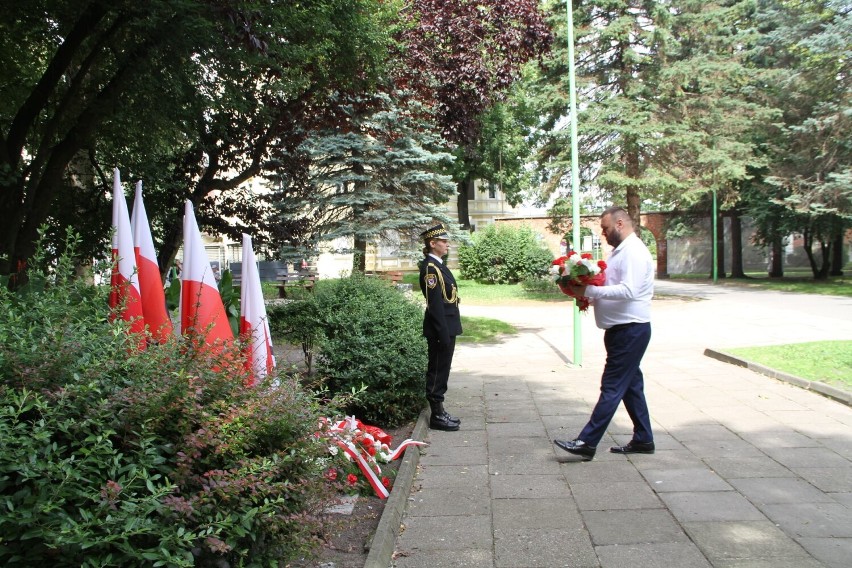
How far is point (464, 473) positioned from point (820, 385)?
5.12 m

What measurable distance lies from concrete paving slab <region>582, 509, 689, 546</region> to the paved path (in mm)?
12

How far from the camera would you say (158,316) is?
16.6 feet

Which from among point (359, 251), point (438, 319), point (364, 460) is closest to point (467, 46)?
point (438, 319)

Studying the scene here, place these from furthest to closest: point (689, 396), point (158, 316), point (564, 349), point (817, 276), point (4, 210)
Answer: point (817, 276)
point (564, 349)
point (689, 396)
point (4, 210)
point (158, 316)

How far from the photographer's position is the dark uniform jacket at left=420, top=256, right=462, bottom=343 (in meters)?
6.59

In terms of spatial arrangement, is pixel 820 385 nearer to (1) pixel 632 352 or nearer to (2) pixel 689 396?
(2) pixel 689 396

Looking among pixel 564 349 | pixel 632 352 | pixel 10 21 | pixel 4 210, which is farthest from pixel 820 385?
pixel 10 21

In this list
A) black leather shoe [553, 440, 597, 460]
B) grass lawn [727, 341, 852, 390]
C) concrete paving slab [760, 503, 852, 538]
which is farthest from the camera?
grass lawn [727, 341, 852, 390]

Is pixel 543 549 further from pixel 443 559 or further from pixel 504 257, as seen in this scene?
pixel 504 257

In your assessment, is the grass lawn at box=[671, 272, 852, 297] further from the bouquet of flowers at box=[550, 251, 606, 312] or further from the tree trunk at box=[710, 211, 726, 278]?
the bouquet of flowers at box=[550, 251, 606, 312]

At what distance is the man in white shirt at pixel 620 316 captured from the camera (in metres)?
5.53

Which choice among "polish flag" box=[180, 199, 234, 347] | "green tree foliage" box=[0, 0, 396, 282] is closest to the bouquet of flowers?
"polish flag" box=[180, 199, 234, 347]

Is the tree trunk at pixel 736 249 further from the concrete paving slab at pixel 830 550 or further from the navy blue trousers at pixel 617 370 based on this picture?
the concrete paving slab at pixel 830 550

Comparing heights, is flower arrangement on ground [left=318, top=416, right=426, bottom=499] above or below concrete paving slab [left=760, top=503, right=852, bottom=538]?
above
